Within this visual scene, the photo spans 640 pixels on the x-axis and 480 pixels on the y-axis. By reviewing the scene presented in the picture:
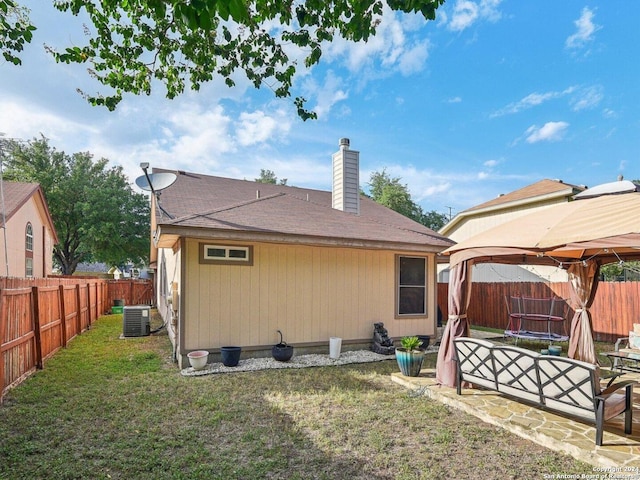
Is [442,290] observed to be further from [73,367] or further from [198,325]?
[73,367]

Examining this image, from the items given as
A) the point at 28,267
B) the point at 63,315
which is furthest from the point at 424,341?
the point at 28,267

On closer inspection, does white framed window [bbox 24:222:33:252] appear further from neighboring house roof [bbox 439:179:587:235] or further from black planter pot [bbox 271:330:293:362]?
neighboring house roof [bbox 439:179:587:235]

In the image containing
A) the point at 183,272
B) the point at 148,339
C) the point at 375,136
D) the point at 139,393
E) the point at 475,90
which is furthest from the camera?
the point at 475,90

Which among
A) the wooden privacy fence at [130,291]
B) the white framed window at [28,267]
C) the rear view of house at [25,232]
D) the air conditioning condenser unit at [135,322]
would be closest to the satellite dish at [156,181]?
the air conditioning condenser unit at [135,322]

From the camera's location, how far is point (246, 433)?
3.83 metres

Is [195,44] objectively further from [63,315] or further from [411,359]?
[63,315]

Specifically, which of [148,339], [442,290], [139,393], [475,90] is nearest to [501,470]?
[139,393]

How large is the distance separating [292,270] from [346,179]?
3.08 metres

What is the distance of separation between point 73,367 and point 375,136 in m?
9.65

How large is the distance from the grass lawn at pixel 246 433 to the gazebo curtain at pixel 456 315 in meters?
0.69

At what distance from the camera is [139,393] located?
5.14 metres

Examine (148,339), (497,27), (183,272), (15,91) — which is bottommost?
(148,339)

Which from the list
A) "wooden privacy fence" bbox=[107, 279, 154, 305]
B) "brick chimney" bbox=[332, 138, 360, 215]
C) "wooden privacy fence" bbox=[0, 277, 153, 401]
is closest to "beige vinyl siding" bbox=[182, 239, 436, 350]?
"brick chimney" bbox=[332, 138, 360, 215]

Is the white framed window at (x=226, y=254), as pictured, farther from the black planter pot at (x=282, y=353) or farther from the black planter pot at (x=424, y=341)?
the black planter pot at (x=424, y=341)
